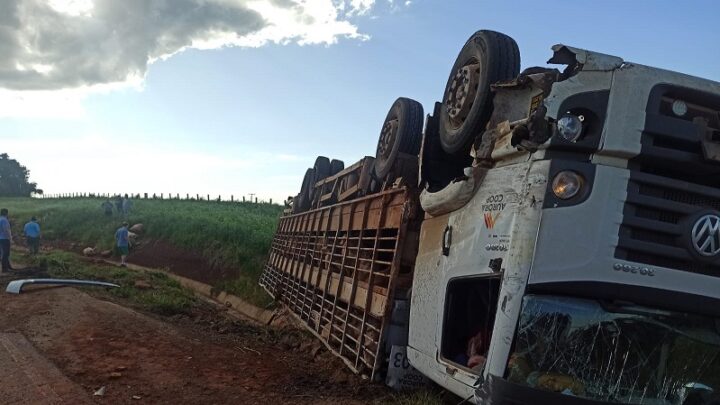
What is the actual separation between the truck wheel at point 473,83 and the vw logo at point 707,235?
1.47 meters

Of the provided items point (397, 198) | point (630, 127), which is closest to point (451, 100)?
point (397, 198)

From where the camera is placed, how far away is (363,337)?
5387 mm

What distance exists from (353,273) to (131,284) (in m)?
7.76

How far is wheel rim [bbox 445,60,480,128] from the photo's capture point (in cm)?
421

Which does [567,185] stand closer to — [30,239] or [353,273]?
[353,273]

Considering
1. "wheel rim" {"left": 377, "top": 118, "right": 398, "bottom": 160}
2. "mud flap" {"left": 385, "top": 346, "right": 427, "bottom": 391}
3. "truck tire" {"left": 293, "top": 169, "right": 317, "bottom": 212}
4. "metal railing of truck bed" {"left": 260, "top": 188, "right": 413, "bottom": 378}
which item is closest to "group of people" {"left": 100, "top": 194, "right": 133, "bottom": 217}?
"truck tire" {"left": 293, "top": 169, "right": 317, "bottom": 212}

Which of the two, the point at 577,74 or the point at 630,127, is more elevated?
the point at 577,74

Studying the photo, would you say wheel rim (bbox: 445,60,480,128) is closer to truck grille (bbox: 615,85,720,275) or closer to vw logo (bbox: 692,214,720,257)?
truck grille (bbox: 615,85,720,275)

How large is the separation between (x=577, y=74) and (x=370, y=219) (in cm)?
320

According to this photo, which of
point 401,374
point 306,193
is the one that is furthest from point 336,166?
point 401,374

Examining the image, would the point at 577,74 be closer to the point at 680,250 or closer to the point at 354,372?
the point at 680,250

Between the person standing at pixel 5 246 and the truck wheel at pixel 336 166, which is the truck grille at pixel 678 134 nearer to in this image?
the truck wheel at pixel 336 166

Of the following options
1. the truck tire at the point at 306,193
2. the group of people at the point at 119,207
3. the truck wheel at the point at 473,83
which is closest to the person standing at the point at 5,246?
the truck tire at the point at 306,193

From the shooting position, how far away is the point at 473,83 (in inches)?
166
